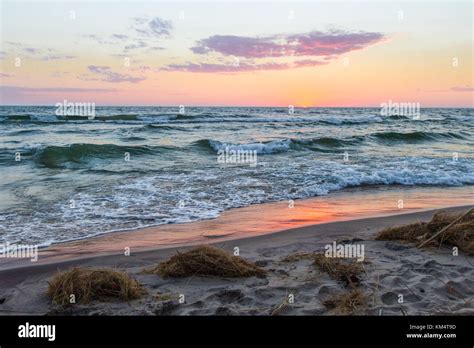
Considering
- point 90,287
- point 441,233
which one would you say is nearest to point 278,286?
point 90,287

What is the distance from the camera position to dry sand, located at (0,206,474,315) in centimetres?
382

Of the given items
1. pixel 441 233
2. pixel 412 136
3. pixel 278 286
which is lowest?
pixel 278 286

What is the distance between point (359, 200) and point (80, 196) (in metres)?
6.25

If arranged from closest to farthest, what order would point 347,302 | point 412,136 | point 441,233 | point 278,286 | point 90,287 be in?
point 347,302 → point 90,287 → point 278,286 → point 441,233 → point 412,136

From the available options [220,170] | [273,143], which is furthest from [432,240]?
[273,143]

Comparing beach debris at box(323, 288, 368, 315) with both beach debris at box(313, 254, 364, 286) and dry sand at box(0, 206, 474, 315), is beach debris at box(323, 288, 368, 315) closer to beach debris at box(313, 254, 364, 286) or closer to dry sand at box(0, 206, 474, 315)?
dry sand at box(0, 206, 474, 315)

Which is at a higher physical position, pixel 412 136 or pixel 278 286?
pixel 412 136

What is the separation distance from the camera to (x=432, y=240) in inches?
222

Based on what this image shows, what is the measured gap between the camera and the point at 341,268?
468cm

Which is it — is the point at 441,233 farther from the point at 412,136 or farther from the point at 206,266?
the point at 412,136

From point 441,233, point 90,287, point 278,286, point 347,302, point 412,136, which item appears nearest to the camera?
point 347,302

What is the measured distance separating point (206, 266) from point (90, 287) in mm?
1272

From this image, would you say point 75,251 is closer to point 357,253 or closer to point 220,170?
point 357,253
